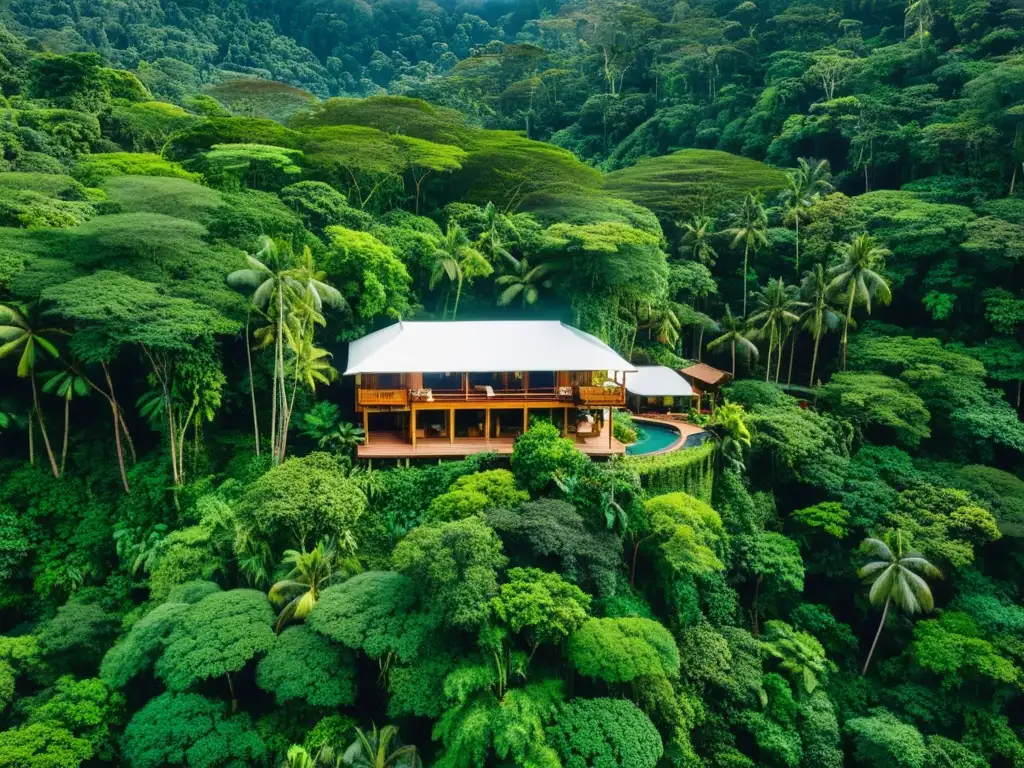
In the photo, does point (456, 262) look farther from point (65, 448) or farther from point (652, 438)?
point (65, 448)

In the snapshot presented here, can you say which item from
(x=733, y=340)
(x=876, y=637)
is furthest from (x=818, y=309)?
(x=876, y=637)

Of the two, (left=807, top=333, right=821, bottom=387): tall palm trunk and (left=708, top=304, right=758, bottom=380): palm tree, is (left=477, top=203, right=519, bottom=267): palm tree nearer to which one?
(left=708, top=304, right=758, bottom=380): palm tree

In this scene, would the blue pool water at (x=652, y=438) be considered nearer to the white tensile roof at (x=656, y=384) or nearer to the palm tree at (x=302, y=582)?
the white tensile roof at (x=656, y=384)

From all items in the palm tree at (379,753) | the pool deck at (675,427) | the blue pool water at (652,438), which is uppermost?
the pool deck at (675,427)

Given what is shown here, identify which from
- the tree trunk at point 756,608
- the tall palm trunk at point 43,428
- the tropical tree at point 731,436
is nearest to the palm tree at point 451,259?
the tropical tree at point 731,436

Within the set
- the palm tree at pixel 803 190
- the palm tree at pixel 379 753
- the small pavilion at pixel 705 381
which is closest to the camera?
the palm tree at pixel 379 753

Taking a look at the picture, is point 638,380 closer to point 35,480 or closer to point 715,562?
point 715,562

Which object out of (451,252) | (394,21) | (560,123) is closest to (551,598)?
(451,252)
